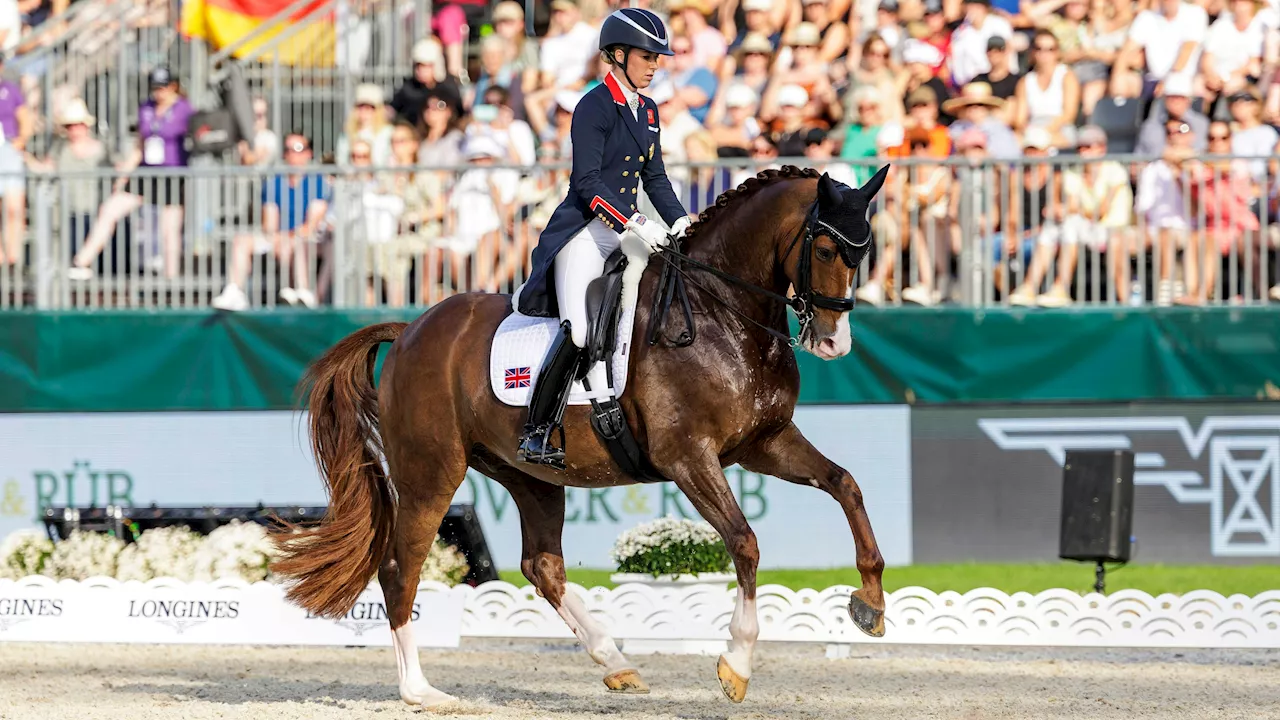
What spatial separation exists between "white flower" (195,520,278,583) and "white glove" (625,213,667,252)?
13.6 ft

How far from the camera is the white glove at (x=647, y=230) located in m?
7.29

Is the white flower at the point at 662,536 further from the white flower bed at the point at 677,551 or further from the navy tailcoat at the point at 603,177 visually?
the navy tailcoat at the point at 603,177

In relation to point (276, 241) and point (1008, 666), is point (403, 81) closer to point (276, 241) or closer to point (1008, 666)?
point (276, 241)

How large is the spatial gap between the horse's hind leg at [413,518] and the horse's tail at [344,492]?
0.57 feet

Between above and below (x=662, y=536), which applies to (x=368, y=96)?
above

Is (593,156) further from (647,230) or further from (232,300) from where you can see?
(232,300)

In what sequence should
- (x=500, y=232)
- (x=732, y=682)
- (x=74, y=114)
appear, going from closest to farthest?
(x=732, y=682), (x=500, y=232), (x=74, y=114)

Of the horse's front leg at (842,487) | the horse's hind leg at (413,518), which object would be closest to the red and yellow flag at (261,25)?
the horse's hind leg at (413,518)

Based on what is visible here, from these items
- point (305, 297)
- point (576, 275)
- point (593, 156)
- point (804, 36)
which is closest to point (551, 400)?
point (576, 275)

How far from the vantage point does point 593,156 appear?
7516 mm

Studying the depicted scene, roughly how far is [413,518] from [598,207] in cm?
180

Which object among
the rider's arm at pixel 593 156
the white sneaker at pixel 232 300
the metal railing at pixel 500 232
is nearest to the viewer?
the rider's arm at pixel 593 156

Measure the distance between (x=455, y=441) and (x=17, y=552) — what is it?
4241 mm

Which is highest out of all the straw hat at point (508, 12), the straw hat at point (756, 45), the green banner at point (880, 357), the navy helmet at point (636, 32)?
the straw hat at point (508, 12)
